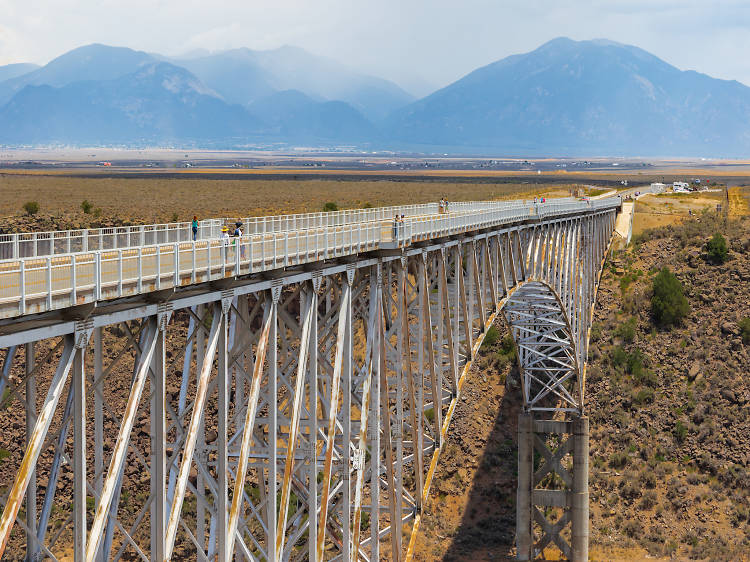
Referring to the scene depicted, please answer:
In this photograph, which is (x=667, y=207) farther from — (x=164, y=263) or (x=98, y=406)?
(x=98, y=406)

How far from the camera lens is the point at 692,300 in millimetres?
70500

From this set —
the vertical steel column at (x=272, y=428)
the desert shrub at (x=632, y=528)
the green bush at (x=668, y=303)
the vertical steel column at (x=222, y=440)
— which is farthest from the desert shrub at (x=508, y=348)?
the vertical steel column at (x=222, y=440)

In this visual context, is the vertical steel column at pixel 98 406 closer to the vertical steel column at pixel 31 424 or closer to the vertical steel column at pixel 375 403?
the vertical steel column at pixel 31 424

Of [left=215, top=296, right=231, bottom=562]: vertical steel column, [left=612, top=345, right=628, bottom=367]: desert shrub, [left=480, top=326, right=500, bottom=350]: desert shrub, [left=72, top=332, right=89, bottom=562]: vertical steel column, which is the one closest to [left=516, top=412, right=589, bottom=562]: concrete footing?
[left=480, top=326, right=500, bottom=350]: desert shrub

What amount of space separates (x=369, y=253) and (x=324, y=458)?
6.16 meters

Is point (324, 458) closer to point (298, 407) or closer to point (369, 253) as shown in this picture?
point (298, 407)

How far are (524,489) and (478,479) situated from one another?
541 centimetres

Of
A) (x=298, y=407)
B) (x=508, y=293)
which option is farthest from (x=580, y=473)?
(x=298, y=407)

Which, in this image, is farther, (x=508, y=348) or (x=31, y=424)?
(x=508, y=348)

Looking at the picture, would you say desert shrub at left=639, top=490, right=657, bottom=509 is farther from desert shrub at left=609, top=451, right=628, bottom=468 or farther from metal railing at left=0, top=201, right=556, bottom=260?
metal railing at left=0, top=201, right=556, bottom=260

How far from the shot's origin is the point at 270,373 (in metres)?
21.2

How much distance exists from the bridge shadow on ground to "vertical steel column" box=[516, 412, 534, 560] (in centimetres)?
98

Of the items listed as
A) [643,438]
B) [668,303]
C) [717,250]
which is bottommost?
[643,438]

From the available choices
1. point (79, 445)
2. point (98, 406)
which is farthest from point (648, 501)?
point (79, 445)
